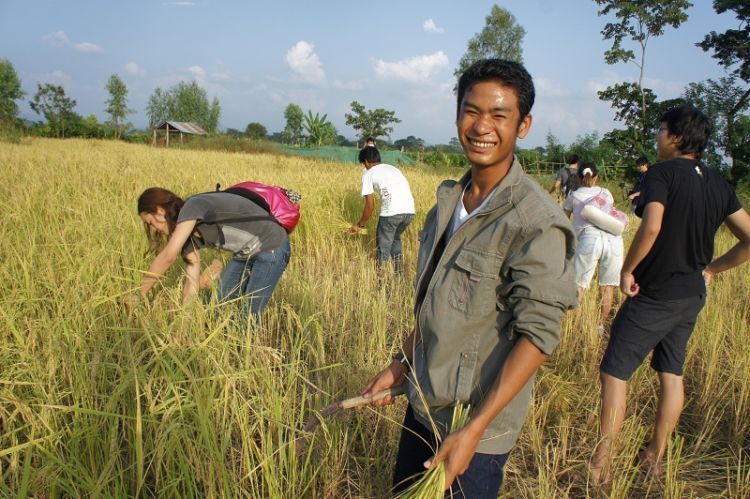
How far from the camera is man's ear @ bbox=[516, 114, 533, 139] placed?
1.16 m

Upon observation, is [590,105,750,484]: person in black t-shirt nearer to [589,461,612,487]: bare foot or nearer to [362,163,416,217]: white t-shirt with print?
[589,461,612,487]: bare foot

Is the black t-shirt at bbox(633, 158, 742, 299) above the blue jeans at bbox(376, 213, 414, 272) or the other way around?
above

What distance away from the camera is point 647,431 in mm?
2424

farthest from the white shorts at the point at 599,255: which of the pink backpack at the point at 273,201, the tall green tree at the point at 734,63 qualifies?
the tall green tree at the point at 734,63

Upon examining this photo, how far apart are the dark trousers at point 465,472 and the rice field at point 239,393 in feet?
0.52

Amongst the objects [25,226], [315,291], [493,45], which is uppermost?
[493,45]

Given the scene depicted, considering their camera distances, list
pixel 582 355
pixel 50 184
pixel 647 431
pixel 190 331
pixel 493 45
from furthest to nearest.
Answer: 1. pixel 493 45
2. pixel 50 184
3. pixel 582 355
4. pixel 647 431
5. pixel 190 331

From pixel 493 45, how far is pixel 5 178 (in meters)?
28.2

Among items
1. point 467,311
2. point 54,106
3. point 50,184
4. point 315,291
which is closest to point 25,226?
point 50,184

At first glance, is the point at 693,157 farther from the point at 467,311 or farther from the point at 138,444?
the point at 138,444

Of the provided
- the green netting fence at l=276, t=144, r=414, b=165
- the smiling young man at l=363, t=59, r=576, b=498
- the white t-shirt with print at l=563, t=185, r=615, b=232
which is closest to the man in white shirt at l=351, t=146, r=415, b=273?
the white t-shirt with print at l=563, t=185, r=615, b=232

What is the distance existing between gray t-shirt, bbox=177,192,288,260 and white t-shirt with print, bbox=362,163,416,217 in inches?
87.7

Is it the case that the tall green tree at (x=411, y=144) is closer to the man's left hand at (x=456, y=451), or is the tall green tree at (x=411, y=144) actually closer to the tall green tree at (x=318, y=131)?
the tall green tree at (x=318, y=131)

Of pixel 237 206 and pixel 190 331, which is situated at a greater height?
→ pixel 237 206
